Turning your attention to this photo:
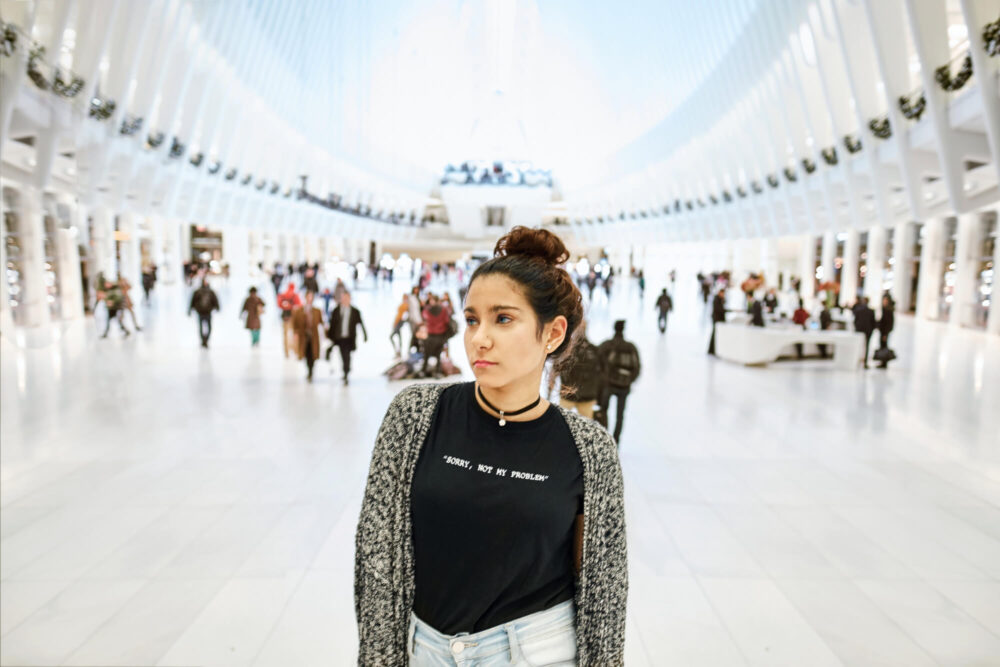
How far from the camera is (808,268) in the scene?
1346 inches

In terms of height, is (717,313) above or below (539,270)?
below

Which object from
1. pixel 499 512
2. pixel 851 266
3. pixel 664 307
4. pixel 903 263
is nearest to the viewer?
pixel 499 512

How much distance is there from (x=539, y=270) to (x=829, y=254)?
3291cm

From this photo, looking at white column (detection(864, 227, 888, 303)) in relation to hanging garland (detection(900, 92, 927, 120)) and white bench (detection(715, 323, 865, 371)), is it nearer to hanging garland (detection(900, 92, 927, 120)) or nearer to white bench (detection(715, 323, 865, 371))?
hanging garland (detection(900, 92, 927, 120))

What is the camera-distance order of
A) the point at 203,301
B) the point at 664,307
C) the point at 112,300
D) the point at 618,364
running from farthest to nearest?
the point at 664,307 → the point at 112,300 → the point at 203,301 → the point at 618,364

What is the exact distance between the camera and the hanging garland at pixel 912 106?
49.2 feet

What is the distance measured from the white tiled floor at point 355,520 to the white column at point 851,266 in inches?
807

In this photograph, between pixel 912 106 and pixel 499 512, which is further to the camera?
pixel 912 106

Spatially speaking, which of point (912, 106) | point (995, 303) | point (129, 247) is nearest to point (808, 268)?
point (995, 303)

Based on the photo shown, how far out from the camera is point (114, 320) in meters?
20.0

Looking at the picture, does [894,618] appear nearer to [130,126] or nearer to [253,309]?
[253,309]

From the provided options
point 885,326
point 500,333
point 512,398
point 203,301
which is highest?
point 500,333

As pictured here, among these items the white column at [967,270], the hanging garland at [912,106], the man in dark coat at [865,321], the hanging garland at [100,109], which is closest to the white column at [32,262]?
the hanging garland at [100,109]

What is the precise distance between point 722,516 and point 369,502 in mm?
4225
